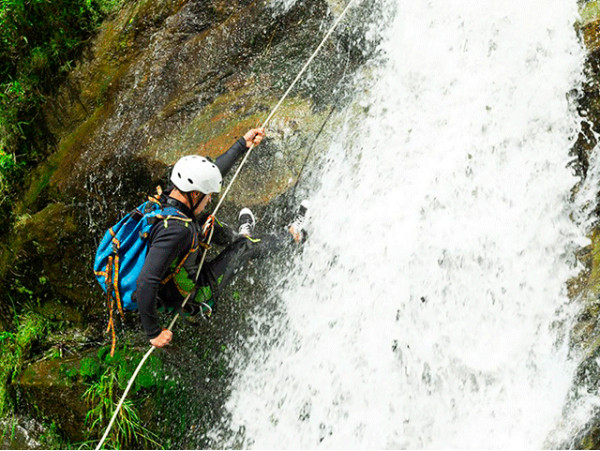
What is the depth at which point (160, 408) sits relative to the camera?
5.84 m

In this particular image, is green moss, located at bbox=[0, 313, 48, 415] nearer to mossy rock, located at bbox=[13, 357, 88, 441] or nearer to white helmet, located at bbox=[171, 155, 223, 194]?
mossy rock, located at bbox=[13, 357, 88, 441]

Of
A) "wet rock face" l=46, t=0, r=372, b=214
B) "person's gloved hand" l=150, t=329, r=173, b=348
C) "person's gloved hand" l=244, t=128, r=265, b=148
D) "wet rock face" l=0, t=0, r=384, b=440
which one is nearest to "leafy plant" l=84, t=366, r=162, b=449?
"wet rock face" l=0, t=0, r=384, b=440

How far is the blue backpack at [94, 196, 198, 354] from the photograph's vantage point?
4082 mm

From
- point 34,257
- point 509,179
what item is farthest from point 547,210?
point 34,257

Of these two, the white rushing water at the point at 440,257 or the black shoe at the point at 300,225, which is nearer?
the white rushing water at the point at 440,257

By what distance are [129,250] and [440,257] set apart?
289 centimetres

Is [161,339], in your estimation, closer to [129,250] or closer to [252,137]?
[129,250]

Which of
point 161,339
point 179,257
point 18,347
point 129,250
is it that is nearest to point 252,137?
point 179,257

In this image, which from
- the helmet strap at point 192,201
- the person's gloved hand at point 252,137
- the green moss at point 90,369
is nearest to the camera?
the helmet strap at point 192,201

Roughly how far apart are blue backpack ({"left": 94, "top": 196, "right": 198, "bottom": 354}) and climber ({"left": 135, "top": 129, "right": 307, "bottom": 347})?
2.9 inches

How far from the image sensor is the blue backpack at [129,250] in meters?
4.08

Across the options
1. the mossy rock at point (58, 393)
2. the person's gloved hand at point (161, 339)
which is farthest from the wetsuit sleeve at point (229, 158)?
the mossy rock at point (58, 393)

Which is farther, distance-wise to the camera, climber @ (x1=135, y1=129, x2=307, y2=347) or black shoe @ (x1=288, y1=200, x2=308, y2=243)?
black shoe @ (x1=288, y1=200, x2=308, y2=243)

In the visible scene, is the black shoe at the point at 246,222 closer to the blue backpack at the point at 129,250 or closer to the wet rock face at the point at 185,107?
the wet rock face at the point at 185,107
